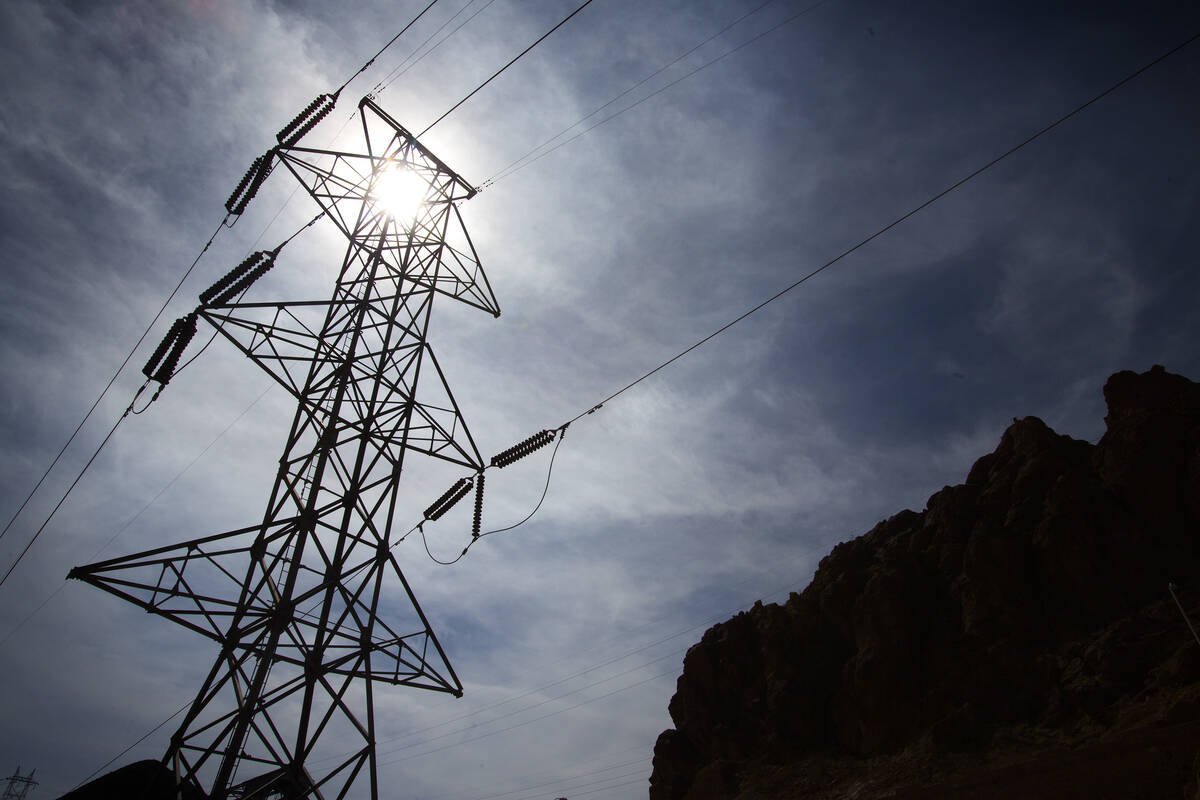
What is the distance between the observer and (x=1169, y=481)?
1815 inches

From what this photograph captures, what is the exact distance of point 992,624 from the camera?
49000 millimetres

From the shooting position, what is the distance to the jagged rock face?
135 ft

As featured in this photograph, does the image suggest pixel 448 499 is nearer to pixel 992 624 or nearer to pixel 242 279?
pixel 242 279

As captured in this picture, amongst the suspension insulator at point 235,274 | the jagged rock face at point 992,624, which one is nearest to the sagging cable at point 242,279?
the suspension insulator at point 235,274

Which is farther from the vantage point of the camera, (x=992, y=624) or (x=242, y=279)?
(x=992, y=624)

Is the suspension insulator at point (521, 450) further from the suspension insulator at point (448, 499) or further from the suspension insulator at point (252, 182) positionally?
the suspension insulator at point (252, 182)

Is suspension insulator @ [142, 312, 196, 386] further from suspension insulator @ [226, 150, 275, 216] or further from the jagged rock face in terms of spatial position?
the jagged rock face

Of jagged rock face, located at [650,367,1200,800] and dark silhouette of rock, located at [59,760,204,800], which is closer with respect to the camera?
dark silhouette of rock, located at [59,760,204,800]

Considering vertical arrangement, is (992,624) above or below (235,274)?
below

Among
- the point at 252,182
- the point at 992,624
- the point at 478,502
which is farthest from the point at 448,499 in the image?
the point at 992,624

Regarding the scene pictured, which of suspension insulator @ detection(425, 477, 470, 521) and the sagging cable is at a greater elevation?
A: the sagging cable

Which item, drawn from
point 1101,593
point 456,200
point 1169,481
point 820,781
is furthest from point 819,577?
point 456,200

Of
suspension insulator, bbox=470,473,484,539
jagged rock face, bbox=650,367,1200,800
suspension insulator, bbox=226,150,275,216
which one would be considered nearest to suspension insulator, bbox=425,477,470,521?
suspension insulator, bbox=470,473,484,539

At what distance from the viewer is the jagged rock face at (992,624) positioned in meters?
41.2
